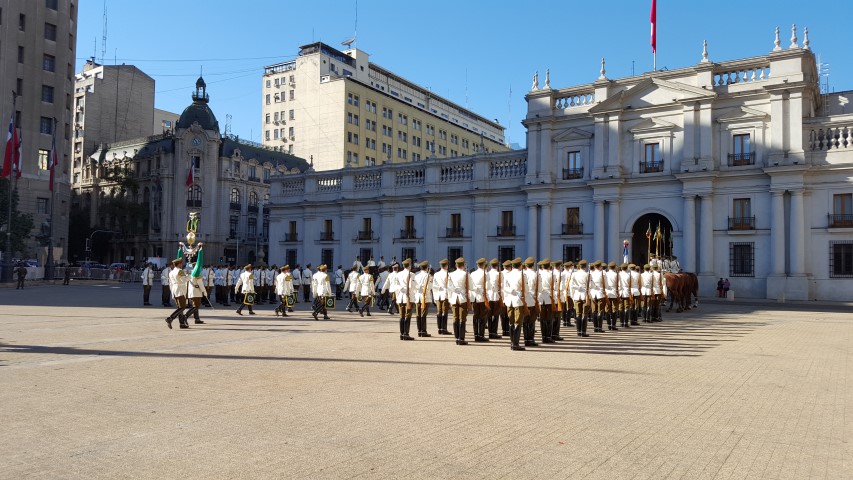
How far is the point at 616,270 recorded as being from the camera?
18.6 metres

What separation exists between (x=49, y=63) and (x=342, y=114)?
99.7 ft

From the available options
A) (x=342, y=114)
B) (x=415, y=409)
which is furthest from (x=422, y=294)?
(x=342, y=114)

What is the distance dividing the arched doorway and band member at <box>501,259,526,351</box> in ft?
80.6

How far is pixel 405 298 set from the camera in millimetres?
15539

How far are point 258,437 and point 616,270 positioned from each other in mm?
14356

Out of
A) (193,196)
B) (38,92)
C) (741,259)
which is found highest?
(38,92)

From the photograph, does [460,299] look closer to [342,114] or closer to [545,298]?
[545,298]

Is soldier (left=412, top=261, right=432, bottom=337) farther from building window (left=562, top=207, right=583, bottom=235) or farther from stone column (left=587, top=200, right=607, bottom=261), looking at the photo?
building window (left=562, top=207, right=583, bottom=235)

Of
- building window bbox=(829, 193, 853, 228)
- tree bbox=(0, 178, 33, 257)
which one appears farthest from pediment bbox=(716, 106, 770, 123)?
tree bbox=(0, 178, 33, 257)

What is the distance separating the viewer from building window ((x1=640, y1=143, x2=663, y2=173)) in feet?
117

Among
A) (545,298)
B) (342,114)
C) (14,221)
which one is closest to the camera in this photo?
(545,298)

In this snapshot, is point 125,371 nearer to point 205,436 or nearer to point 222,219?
point 205,436

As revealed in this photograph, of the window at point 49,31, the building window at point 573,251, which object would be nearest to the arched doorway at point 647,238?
the building window at point 573,251

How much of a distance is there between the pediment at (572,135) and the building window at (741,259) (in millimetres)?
9955
